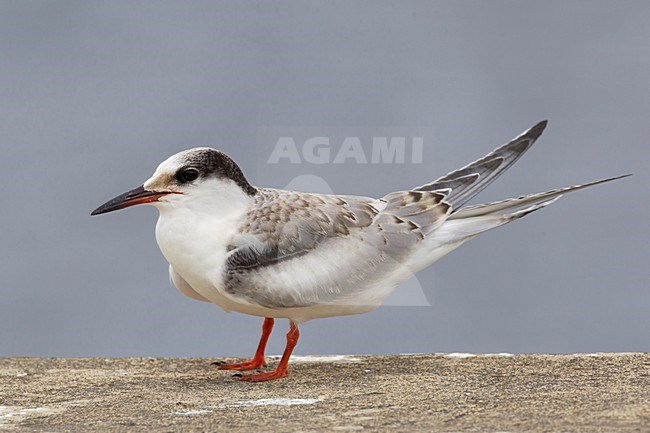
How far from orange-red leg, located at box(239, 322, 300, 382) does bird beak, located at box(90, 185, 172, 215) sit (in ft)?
2.60

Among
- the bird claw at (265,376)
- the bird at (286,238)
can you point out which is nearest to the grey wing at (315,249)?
the bird at (286,238)

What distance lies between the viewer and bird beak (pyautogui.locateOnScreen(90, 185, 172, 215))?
14.0ft

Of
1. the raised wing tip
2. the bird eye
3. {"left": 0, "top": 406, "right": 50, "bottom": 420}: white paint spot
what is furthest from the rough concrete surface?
the raised wing tip

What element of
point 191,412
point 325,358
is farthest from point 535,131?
point 191,412

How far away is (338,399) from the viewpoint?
387 centimetres

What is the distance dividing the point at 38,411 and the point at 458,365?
5.94 feet

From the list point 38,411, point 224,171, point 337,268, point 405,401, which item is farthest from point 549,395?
point 38,411

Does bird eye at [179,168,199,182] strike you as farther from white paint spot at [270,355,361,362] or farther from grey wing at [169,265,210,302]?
white paint spot at [270,355,361,362]

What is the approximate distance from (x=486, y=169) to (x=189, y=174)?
1.39 metres

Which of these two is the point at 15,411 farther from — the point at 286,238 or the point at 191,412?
the point at 286,238

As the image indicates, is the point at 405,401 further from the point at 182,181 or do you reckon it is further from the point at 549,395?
the point at 182,181

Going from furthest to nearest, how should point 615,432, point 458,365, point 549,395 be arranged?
point 458,365
point 549,395
point 615,432

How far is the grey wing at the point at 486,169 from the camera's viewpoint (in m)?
4.78

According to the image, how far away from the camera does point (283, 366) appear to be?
175 inches
